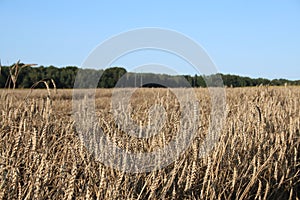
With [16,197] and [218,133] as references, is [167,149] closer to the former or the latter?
[218,133]

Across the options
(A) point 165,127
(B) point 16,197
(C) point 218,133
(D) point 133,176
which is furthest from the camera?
(A) point 165,127

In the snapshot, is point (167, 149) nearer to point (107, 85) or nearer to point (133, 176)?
point (133, 176)

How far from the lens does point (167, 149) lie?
2066 mm

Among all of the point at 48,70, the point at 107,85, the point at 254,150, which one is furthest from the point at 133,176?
the point at 48,70

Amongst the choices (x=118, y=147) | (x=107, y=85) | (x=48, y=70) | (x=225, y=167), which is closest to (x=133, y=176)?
(x=118, y=147)

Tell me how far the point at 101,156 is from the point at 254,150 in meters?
0.97

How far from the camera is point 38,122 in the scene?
2.75 metres

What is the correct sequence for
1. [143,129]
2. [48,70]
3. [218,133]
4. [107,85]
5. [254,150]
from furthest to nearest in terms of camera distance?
1. [48,70]
2. [107,85]
3. [143,129]
4. [218,133]
5. [254,150]

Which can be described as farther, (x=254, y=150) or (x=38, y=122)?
(x=38, y=122)

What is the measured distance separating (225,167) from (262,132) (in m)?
0.61

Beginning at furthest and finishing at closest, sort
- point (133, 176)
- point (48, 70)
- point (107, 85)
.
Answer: point (48, 70)
point (107, 85)
point (133, 176)

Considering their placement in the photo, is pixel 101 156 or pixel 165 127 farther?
pixel 165 127

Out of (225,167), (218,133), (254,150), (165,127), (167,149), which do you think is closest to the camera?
(225,167)

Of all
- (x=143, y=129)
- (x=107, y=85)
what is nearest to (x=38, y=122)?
(x=143, y=129)
